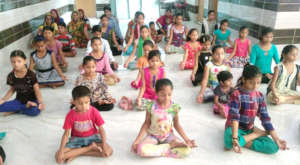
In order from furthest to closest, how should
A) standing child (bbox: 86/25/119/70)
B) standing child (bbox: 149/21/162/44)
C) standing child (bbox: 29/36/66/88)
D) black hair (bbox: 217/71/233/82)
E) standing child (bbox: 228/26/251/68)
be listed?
standing child (bbox: 149/21/162/44), standing child (bbox: 228/26/251/68), standing child (bbox: 86/25/119/70), standing child (bbox: 29/36/66/88), black hair (bbox: 217/71/233/82)

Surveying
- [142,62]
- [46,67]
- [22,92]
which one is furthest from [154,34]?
[22,92]

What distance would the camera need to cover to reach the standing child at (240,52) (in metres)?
4.32

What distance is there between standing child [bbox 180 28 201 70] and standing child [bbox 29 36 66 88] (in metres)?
1.92

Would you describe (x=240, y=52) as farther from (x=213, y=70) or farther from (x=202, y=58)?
Answer: (x=213, y=70)

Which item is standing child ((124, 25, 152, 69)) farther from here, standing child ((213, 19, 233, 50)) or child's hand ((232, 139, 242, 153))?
child's hand ((232, 139, 242, 153))

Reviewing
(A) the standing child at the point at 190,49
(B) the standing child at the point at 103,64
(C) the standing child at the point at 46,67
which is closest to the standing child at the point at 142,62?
(B) the standing child at the point at 103,64

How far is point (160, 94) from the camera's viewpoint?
209 cm

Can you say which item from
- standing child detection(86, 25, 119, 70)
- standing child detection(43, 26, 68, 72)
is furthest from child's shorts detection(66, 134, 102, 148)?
standing child detection(43, 26, 68, 72)

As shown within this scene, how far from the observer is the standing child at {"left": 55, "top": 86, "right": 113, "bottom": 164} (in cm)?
204

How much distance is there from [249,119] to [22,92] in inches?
94.0

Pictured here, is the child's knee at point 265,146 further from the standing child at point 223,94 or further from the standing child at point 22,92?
the standing child at point 22,92

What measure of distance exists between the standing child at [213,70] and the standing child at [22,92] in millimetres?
1896

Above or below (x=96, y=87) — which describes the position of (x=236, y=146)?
below

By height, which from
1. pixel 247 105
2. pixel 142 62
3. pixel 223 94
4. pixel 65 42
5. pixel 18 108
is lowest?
pixel 18 108
